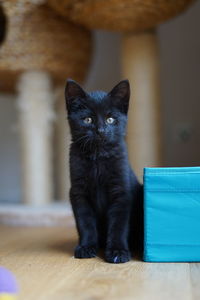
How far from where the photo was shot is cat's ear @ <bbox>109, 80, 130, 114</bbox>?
1263mm

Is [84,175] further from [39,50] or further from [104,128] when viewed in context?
[39,50]

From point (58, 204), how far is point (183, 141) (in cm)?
96

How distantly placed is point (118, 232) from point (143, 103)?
97 centimetres

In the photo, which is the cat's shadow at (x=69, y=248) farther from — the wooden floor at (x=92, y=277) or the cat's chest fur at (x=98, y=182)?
the cat's chest fur at (x=98, y=182)

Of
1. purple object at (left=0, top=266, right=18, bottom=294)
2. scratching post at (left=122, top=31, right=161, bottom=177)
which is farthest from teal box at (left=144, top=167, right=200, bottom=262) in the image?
scratching post at (left=122, top=31, right=161, bottom=177)

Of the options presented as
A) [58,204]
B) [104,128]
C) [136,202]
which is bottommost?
[58,204]

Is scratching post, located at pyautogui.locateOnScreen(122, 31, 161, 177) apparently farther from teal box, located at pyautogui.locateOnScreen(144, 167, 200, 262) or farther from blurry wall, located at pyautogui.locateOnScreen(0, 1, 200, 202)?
teal box, located at pyautogui.locateOnScreen(144, 167, 200, 262)

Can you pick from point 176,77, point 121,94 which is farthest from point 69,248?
point 176,77

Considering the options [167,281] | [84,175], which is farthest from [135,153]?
[167,281]

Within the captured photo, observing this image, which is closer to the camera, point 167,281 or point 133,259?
point 167,281

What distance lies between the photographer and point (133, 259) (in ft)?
4.07

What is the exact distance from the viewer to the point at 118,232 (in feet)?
4.02

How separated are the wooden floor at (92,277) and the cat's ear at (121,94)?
0.46 metres

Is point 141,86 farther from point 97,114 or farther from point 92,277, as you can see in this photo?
point 92,277
